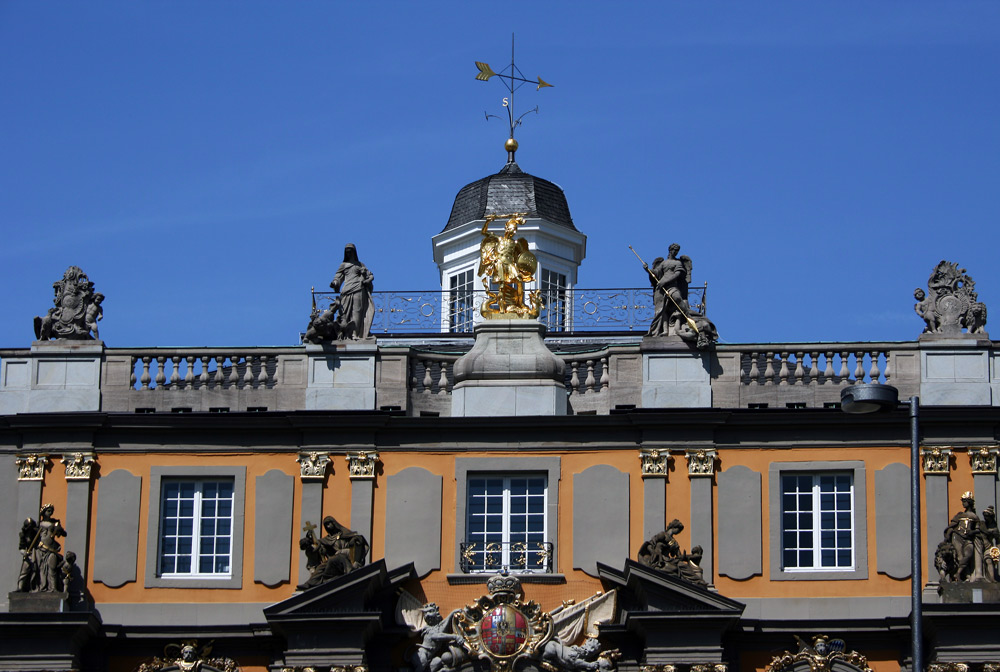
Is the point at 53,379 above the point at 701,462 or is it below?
above

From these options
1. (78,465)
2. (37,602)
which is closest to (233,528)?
(78,465)

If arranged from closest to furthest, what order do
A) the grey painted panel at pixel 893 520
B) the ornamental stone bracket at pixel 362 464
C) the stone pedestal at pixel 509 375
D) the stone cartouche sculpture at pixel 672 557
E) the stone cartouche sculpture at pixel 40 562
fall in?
the stone cartouche sculpture at pixel 672 557
the stone cartouche sculpture at pixel 40 562
the grey painted panel at pixel 893 520
the ornamental stone bracket at pixel 362 464
the stone pedestal at pixel 509 375

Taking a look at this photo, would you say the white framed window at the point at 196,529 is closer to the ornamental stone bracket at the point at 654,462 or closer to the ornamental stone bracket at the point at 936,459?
the ornamental stone bracket at the point at 654,462

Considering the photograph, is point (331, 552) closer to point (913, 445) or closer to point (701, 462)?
point (701, 462)

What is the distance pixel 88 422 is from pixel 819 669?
13.0m

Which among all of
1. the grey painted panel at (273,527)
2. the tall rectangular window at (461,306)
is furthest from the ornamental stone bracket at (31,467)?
the tall rectangular window at (461,306)

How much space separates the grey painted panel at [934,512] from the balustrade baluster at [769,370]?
3119 millimetres

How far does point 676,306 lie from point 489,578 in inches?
230

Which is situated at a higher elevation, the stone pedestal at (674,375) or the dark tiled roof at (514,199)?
the dark tiled roof at (514,199)

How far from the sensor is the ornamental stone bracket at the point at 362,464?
39.6 metres

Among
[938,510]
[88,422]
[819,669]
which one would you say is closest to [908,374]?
[938,510]

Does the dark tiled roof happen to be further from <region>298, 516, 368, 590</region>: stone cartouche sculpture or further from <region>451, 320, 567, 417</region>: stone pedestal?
<region>298, 516, 368, 590</region>: stone cartouche sculpture

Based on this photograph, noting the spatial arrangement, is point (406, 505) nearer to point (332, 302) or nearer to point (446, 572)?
point (446, 572)

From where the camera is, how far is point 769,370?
4003cm
